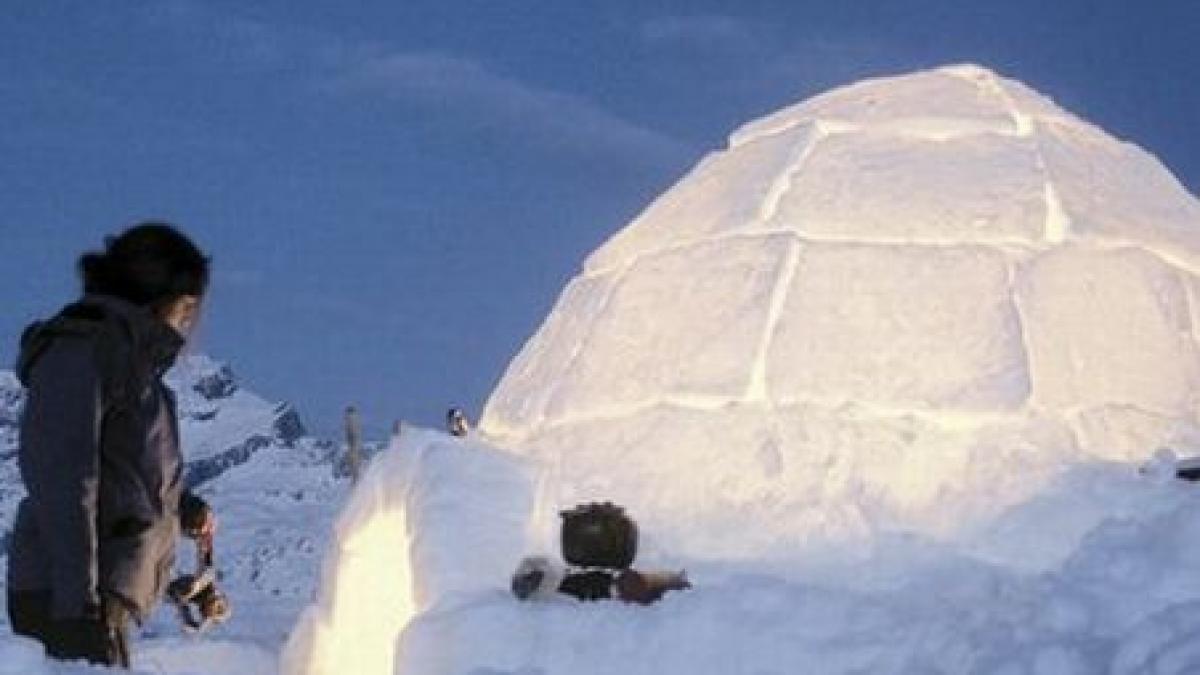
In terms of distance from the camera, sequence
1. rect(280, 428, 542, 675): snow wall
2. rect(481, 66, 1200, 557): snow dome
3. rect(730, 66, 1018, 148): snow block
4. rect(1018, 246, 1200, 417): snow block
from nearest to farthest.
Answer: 1. rect(280, 428, 542, 675): snow wall
2. rect(481, 66, 1200, 557): snow dome
3. rect(1018, 246, 1200, 417): snow block
4. rect(730, 66, 1018, 148): snow block

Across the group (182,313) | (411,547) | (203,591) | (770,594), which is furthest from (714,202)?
(182,313)

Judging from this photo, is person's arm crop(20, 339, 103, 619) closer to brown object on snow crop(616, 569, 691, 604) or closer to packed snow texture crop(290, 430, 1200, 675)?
packed snow texture crop(290, 430, 1200, 675)

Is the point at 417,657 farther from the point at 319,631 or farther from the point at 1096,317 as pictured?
the point at 1096,317

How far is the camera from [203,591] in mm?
4043

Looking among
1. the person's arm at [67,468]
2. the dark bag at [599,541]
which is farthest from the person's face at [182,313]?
the dark bag at [599,541]

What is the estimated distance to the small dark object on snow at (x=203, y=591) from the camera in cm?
397

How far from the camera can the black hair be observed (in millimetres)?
3500

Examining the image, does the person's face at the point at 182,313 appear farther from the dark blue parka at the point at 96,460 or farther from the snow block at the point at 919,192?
the snow block at the point at 919,192

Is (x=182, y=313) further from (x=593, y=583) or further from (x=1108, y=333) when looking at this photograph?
(x=1108, y=333)

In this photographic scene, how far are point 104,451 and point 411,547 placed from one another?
2926mm

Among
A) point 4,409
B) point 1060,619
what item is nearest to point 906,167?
point 1060,619

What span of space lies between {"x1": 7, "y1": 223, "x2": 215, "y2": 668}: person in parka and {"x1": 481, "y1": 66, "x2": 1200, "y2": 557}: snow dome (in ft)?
9.50

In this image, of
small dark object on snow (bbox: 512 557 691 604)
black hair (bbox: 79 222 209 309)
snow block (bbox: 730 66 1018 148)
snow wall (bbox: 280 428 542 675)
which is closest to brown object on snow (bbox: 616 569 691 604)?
small dark object on snow (bbox: 512 557 691 604)

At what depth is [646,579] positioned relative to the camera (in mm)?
5527
